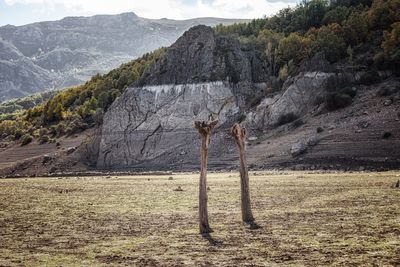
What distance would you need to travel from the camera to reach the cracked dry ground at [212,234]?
1205 cm

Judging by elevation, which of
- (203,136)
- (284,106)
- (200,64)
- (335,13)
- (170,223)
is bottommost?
(170,223)

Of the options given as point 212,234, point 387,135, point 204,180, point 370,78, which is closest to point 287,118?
point 370,78

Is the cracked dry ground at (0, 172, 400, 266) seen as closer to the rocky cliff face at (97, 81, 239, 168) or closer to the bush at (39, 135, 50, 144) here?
the rocky cliff face at (97, 81, 239, 168)

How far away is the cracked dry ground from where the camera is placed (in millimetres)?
Answer: 12047

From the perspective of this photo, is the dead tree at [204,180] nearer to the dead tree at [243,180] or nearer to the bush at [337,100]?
the dead tree at [243,180]

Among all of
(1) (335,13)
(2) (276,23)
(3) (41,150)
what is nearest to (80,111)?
(3) (41,150)

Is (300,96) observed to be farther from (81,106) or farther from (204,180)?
(81,106)

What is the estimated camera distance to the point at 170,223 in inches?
739

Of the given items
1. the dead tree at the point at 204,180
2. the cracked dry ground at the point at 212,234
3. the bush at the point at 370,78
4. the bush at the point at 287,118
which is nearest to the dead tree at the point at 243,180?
the cracked dry ground at the point at 212,234

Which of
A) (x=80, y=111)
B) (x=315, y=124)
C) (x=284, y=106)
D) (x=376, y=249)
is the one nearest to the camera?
(x=376, y=249)

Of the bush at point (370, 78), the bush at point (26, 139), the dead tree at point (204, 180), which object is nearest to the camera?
the dead tree at point (204, 180)

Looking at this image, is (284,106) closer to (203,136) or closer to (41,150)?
(41,150)

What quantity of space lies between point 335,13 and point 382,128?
62.3 m

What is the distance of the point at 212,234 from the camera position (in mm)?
15961
